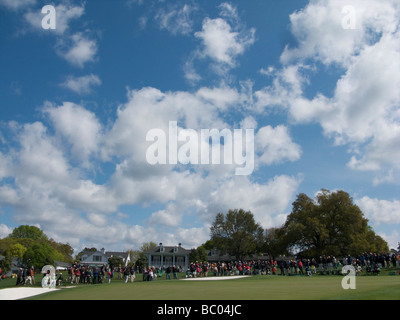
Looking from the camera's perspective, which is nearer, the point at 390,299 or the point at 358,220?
the point at 390,299

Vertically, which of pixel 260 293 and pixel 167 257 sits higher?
pixel 260 293

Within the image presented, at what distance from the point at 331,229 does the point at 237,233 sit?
31721 mm

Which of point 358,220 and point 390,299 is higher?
point 358,220

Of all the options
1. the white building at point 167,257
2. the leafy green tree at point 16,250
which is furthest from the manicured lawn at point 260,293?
the leafy green tree at point 16,250

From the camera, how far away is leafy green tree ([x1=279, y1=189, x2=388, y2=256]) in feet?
Result: 200

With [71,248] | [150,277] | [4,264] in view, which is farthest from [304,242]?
[71,248]

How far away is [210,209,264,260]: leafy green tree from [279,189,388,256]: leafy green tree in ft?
80.2

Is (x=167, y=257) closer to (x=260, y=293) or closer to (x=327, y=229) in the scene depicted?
(x=327, y=229)

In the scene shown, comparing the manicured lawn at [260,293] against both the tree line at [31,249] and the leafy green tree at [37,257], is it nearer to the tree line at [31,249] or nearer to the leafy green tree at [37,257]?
the tree line at [31,249]

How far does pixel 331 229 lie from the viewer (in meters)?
64.4

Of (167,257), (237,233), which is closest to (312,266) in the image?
(237,233)

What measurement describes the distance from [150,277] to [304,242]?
37424 millimetres
